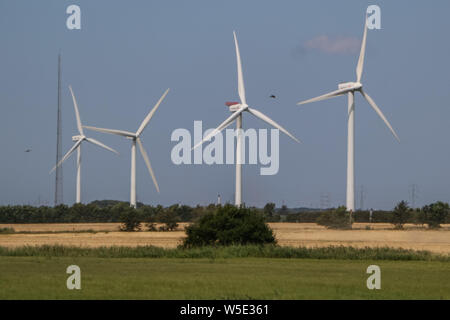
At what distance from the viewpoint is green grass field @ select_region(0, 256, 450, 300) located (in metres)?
26.1

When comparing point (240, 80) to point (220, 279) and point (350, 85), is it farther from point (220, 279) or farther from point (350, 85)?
point (220, 279)

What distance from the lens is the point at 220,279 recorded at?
3155cm

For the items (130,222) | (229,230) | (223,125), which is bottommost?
(130,222)

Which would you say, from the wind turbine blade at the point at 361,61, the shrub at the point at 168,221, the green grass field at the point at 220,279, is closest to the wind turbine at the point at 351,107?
the wind turbine blade at the point at 361,61

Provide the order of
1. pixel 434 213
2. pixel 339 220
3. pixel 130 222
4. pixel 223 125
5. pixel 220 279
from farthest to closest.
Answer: pixel 434 213 < pixel 339 220 < pixel 130 222 < pixel 223 125 < pixel 220 279

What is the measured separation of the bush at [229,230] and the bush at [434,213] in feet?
195

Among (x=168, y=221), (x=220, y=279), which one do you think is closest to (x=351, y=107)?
(x=168, y=221)

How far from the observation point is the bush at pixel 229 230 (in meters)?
A: 55.4

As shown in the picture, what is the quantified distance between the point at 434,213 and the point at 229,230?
2471 inches

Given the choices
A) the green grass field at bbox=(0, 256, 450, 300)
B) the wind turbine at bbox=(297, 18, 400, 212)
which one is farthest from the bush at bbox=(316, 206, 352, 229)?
the green grass field at bbox=(0, 256, 450, 300)

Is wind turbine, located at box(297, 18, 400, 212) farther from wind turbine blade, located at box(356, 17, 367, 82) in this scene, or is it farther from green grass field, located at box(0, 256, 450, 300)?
green grass field, located at box(0, 256, 450, 300)
